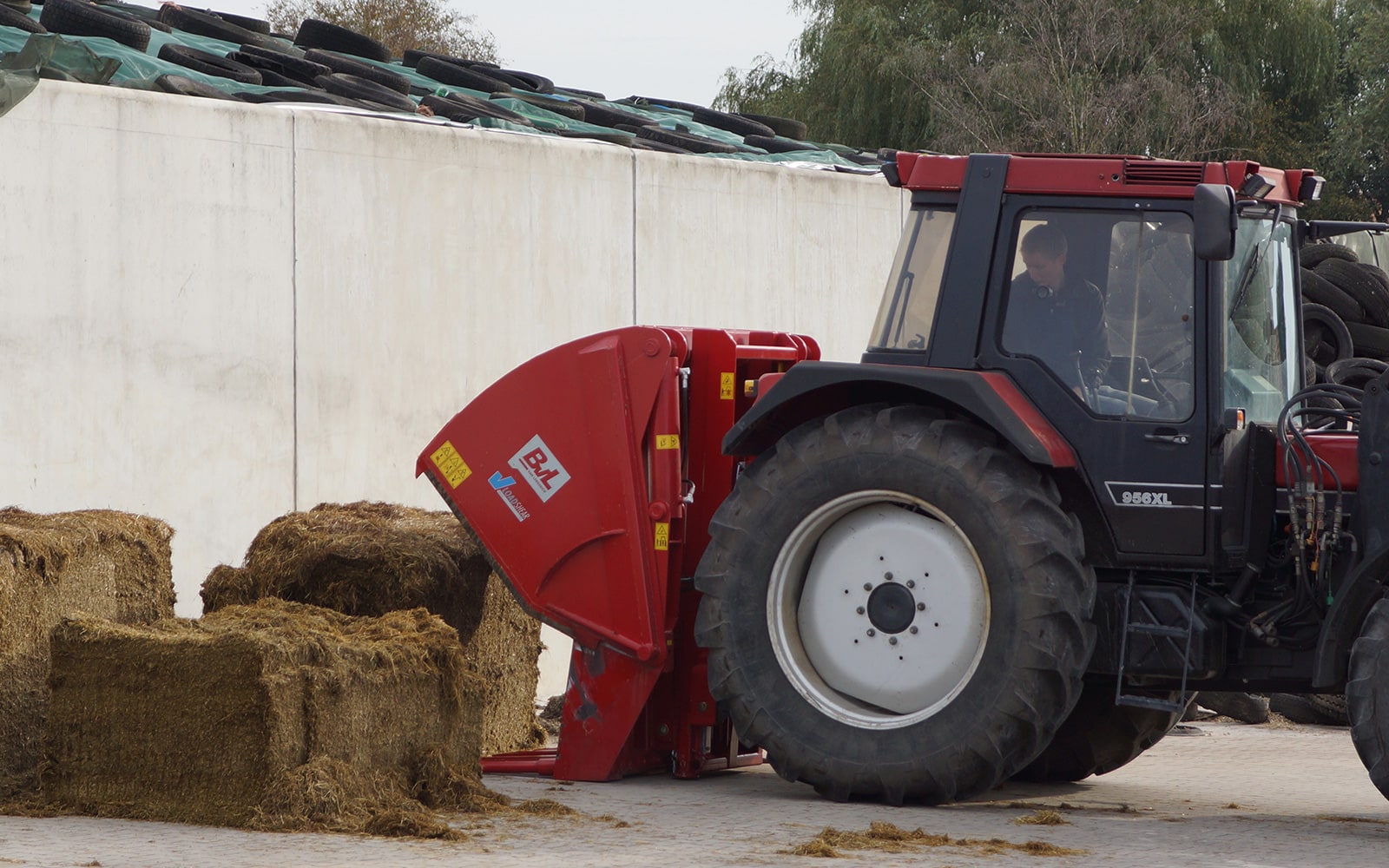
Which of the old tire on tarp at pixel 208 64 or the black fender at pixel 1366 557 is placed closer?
the black fender at pixel 1366 557

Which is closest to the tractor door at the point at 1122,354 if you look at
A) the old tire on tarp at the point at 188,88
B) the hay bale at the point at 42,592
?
the hay bale at the point at 42,592

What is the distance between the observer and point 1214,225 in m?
5.96

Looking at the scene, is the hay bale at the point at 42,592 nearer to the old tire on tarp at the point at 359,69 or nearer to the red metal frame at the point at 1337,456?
the red metal frame at the point at 1337,456

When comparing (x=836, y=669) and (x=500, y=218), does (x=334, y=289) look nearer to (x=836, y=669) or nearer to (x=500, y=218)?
(x=500, y=218)

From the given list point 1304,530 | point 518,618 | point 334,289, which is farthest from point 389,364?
point 1304,530

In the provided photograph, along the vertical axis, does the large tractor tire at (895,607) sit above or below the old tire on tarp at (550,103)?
below

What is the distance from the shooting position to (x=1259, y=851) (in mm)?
5672

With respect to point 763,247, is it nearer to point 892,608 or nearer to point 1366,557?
point 892,608

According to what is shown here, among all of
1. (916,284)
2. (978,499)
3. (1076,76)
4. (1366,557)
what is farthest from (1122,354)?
(1076,76)

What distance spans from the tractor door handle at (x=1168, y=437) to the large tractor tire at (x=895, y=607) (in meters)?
0.40

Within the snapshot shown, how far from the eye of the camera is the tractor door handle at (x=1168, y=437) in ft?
20.5

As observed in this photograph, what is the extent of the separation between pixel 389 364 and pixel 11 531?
3.57m

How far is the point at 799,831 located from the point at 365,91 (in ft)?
23.0

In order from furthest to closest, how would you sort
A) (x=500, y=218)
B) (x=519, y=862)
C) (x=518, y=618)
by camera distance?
(x=500, y=218), (x=518, y=618), (x=519, y=862)
